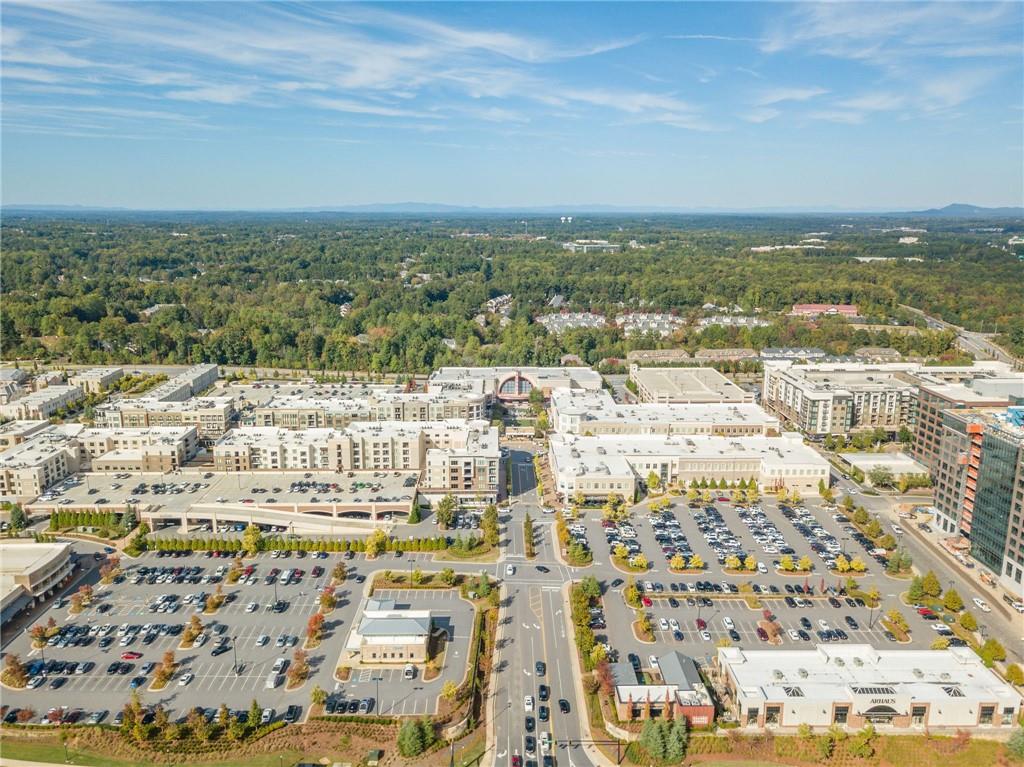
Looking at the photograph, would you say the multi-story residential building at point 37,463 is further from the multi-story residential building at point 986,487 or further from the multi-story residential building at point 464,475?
the multi-story residential building at point 986,487

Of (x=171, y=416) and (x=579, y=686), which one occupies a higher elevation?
(x=171, y=416)

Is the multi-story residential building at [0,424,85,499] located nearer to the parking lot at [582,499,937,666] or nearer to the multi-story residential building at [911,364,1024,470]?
the parking lot at [582,499,937,666]

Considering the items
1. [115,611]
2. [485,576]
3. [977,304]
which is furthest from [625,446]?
[977,304]

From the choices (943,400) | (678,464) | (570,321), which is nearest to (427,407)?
(678,464)

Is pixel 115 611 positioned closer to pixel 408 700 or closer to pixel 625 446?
pixel 408 700

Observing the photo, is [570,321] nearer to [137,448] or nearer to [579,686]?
[137,448]

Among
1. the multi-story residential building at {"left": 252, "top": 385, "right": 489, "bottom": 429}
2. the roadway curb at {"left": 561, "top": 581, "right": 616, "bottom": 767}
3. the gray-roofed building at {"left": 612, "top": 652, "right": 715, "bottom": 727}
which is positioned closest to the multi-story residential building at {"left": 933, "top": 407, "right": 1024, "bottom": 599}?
the gray-roofed building at {"left": 612, "top": 652, "right": 715, "bottom": 727}
